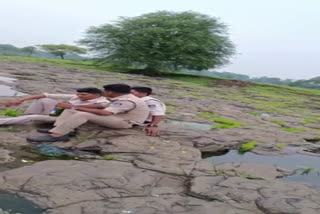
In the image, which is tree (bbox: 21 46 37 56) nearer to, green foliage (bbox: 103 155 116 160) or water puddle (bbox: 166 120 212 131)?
water puddle (bbox: 166 120 212 131)

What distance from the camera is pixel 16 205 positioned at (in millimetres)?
3627

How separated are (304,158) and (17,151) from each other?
447cm

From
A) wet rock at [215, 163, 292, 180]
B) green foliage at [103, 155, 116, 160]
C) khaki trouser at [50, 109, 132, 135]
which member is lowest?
green foliage at [103, 155, 116, 160]

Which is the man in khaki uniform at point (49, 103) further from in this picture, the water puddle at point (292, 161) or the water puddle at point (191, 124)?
the water puddle at point (191, 124)

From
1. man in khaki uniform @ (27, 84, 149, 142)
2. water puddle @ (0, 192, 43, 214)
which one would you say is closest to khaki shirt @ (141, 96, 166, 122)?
man in khaki uniform @ (27, 84, 149, 142)

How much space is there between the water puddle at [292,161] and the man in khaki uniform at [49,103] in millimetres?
2091

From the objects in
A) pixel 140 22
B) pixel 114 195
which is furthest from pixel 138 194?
pixel 140 22

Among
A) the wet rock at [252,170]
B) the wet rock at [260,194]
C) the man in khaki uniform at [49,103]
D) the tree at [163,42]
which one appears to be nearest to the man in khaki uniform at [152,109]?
the man in khaki uniform at [49,103]

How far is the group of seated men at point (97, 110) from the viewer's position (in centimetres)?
656

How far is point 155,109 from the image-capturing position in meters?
7.19

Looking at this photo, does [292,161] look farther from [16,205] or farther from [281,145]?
[16,205]

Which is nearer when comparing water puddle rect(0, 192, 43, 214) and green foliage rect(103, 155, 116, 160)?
water puddle rect(0, 192, 43, 214)

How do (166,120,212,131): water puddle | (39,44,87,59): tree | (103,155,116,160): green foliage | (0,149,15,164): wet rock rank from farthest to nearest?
(39,44,87,59): tree < (166,120,212,131): water puddle < (103,155,116,160): green foliage < (0,149,15,164): wet rock

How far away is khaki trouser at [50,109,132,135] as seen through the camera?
6464 millimetres
